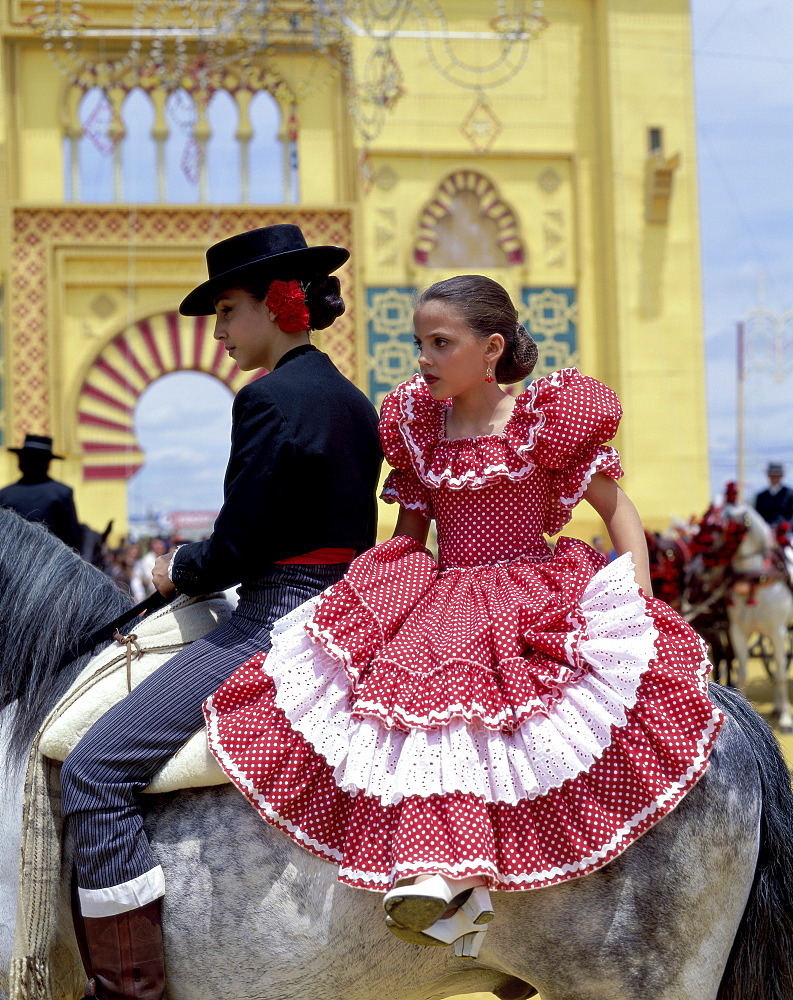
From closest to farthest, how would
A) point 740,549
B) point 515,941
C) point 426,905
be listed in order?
point 426,905
point 515,941
point 740,549

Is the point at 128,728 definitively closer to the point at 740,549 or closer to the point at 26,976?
the point at 26,976

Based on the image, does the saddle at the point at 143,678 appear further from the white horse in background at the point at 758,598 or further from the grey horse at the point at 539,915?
the white horse in background at the point at 758,598

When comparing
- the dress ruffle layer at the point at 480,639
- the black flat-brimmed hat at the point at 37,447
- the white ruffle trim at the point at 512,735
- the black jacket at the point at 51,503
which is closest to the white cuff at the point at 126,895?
the white ruffle trim at the point at 512,735

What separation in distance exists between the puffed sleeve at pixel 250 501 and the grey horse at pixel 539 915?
491 mm

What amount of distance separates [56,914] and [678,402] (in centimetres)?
1573

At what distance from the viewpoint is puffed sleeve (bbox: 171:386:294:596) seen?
2295mm

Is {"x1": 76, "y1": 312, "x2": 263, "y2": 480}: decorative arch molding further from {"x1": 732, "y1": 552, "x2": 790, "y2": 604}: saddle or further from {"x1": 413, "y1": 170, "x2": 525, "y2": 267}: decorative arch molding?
{"x1": 732, "y1": 552, "x2": 790, "y2": 604}: saddle

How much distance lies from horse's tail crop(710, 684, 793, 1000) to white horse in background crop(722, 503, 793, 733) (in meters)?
7.10

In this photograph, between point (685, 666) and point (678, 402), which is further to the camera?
point (678, 402)

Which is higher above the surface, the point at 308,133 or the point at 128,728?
the point at 308,133

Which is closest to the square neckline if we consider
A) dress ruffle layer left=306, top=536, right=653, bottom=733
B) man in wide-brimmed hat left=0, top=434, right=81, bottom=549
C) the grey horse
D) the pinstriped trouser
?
dress ruffle layer left=306, top=536, right=653, bottom=733

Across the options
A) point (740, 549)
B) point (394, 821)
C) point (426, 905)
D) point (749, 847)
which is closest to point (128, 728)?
point (394, 821)

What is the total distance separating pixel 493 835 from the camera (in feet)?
6.68

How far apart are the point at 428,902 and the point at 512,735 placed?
0.36 metres
